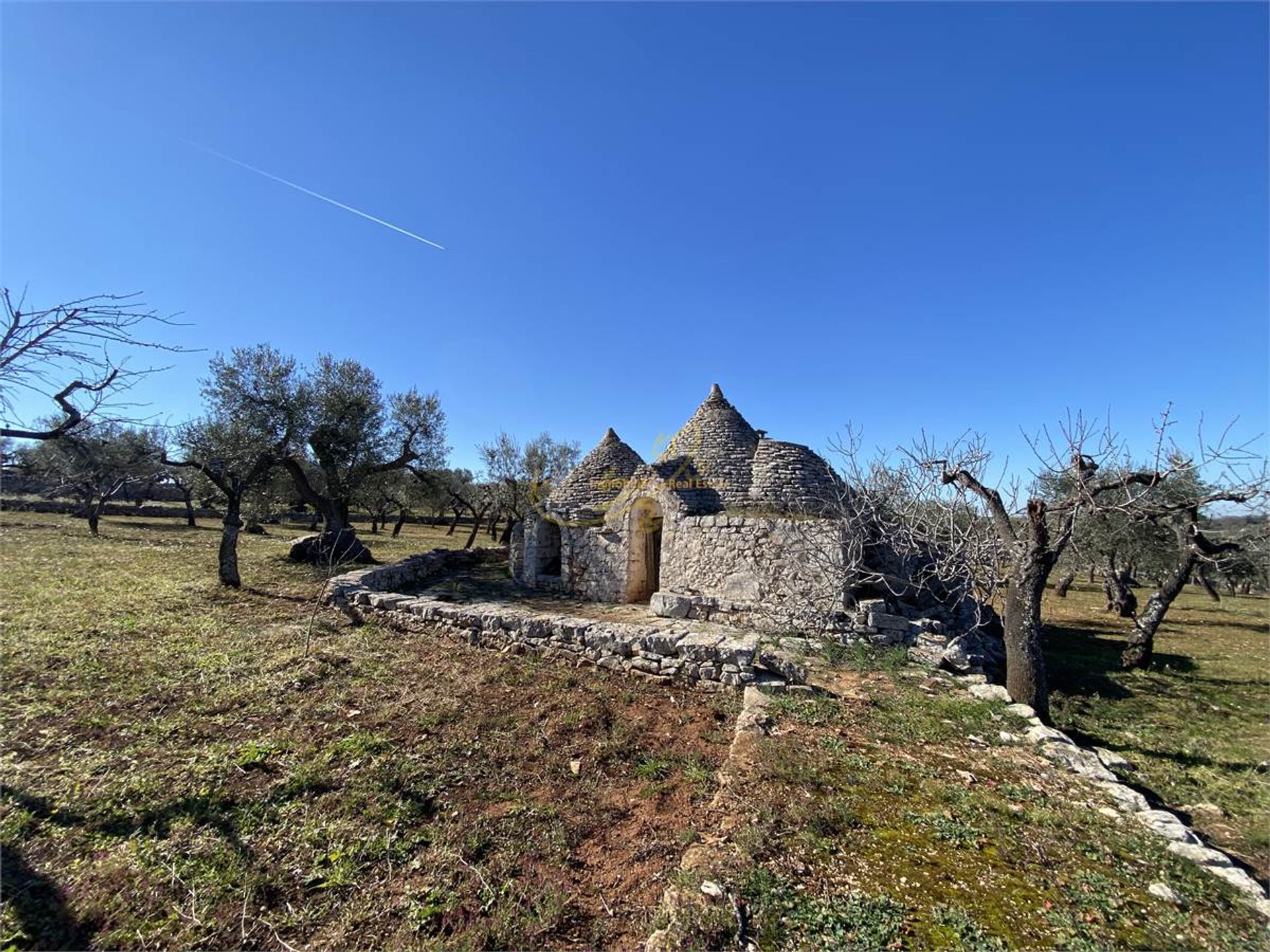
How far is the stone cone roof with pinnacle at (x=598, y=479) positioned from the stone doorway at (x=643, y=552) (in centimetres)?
94

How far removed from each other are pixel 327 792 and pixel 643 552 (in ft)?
30.7

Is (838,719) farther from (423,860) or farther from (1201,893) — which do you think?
(423,860)

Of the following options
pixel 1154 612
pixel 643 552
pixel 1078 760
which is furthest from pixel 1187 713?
pixel 643 552

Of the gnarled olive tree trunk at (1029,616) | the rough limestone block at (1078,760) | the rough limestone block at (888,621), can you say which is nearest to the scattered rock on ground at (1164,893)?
the rough limestone block at (1078,760)

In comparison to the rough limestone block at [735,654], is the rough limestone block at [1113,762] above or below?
below

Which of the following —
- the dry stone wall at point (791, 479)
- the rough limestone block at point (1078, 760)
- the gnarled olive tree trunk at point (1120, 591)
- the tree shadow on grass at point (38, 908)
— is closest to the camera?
the tree shadow on grass at point (38, 908)

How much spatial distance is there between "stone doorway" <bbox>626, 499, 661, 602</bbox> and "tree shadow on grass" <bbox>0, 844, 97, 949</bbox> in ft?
33.1

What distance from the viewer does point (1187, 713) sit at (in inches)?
299

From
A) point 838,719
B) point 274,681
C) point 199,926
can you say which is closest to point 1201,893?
point 838,719

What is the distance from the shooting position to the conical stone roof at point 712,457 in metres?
12.3

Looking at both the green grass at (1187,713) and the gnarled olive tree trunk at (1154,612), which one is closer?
the green grass at (1187,713)

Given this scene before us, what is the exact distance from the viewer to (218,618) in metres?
8.93

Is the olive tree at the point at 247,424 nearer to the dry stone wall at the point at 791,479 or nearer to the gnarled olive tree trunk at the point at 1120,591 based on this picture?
the dry stone wall at the point at 791,479

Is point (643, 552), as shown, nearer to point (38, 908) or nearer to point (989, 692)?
point (989, 692)
